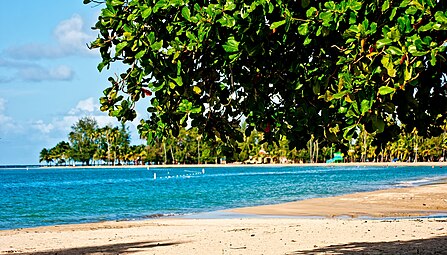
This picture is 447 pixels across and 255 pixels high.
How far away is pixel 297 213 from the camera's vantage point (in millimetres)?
33031

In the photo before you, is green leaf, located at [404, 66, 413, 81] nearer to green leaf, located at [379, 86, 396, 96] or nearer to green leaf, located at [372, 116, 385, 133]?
green leaf, located at [379, 86, 396, 96]

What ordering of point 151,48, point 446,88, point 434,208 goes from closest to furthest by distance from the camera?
point 151,48, point 446,88, point 434,208

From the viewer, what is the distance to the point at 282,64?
A: 5.66 metres

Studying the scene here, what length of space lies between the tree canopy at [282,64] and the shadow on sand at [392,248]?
288 inches

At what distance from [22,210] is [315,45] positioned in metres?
45.9

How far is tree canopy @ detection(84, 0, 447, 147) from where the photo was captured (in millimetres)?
4465

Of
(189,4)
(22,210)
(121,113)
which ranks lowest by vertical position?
(22,210)

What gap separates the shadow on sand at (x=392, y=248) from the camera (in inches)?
515

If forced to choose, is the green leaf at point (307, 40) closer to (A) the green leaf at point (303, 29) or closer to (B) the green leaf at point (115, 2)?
(A) the green leaf at point (303, 29)

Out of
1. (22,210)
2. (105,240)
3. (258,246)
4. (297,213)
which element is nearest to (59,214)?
(22,210)

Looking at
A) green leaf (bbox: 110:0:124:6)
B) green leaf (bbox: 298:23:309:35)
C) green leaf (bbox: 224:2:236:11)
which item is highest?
green leaf (bbox: 110:0:124:6)

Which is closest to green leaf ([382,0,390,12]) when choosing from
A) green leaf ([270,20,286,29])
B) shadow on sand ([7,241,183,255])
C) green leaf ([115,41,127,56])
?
green leaf ([270,20,286,29])

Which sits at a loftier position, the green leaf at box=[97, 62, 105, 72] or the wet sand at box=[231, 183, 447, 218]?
the green leaf at box=[97, 62, 105, 72]

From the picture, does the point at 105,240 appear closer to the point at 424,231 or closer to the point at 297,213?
the point at 424,231
